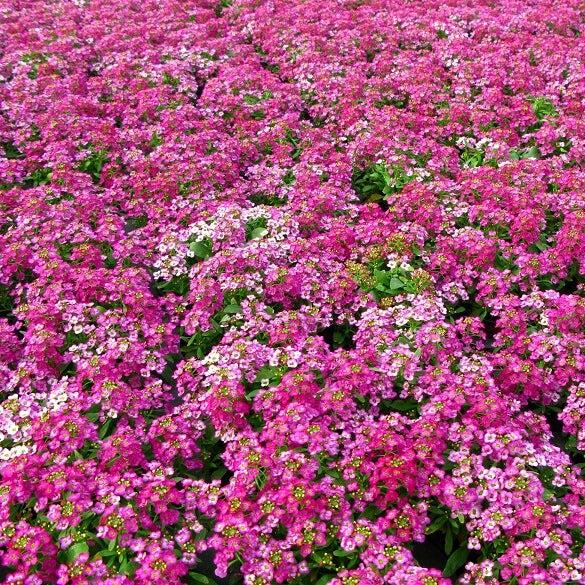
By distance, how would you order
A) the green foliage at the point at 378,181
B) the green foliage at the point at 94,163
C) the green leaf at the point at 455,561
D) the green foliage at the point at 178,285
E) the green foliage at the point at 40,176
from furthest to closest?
1. the green foliage at the point at 94,163
2. the green foliage at the point at 40,176
3. the green foliage at the point at 378,181
4. the green foliage at the point at 178,285
5. the green leaf at the point at 455,561

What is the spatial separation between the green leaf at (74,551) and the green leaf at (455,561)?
9.06 feet

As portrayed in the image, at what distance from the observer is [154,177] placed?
8641mm

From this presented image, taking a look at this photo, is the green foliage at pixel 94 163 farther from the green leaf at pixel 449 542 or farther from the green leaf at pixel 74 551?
the green leaf at pixel 449 542

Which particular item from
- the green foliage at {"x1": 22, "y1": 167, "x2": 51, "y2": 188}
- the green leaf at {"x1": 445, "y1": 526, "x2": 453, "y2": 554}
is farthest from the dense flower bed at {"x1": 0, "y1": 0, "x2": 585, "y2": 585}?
the green foliage at {"x1": 22, "y1": 167, "x2": 51, "y2": 188}

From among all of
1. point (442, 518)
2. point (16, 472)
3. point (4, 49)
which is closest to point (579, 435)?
point (442, 518)

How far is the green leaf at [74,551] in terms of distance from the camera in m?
4.38

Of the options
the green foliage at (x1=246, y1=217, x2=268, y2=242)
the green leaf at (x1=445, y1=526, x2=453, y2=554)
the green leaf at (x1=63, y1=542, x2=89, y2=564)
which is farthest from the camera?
the green foliage at (x1=246, y1=217, x2=268, y2=242)

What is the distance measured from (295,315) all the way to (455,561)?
2.60m

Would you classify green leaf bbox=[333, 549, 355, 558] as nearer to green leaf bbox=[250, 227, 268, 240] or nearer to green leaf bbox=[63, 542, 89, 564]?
green leaf bbox=[63, 542, 89, 564]

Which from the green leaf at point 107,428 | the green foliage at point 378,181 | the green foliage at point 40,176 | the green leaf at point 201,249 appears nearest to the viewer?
the green leaf at point 107,428

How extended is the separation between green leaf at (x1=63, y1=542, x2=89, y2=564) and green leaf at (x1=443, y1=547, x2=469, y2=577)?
2.76 m

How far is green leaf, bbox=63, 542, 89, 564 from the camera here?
172 inches

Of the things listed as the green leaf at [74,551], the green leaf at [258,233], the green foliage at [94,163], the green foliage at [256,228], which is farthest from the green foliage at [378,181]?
the green leaf at [74,551]

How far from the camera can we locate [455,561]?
4.79 meters
